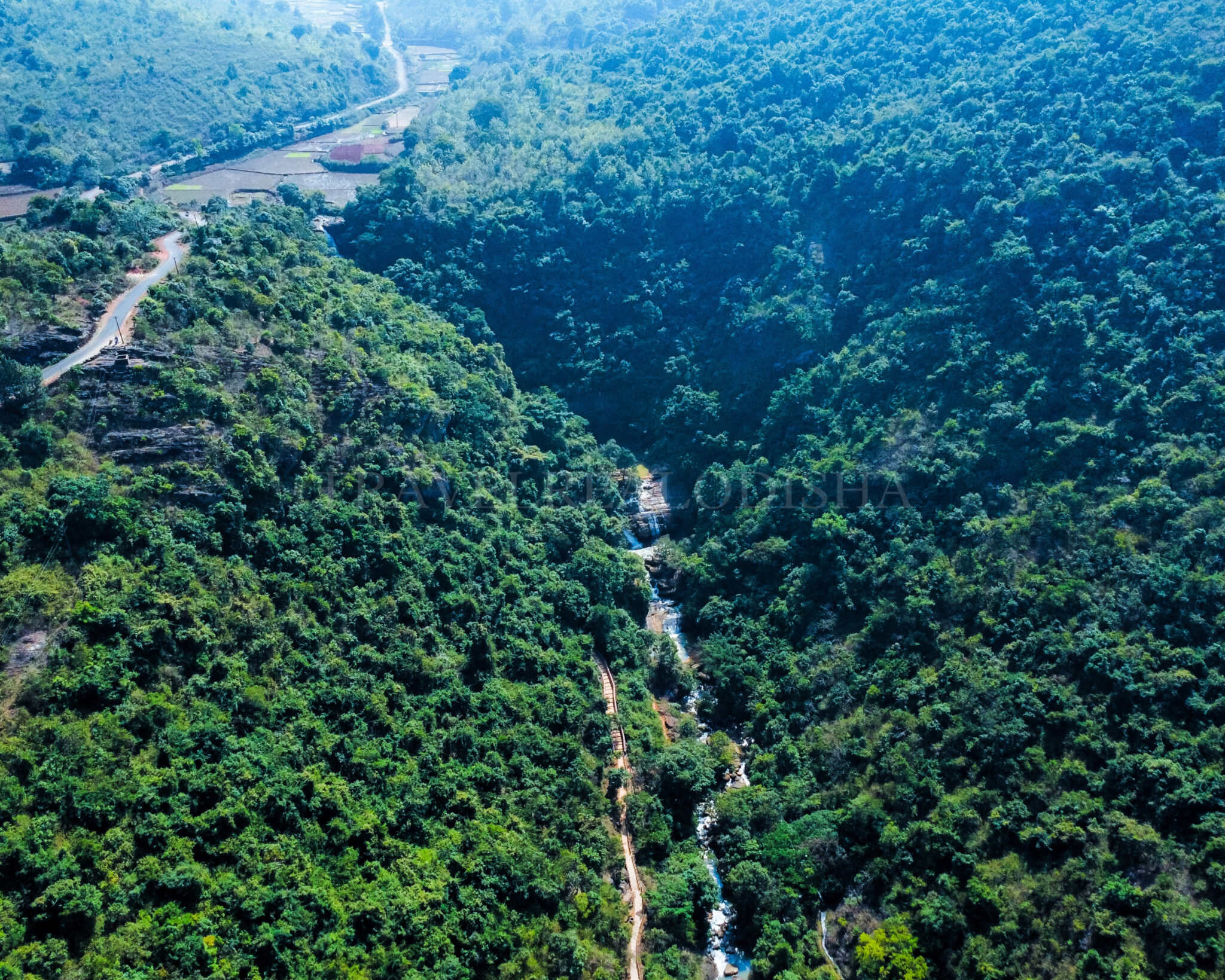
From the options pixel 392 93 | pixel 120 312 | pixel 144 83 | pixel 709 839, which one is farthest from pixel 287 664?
pixel 392 93

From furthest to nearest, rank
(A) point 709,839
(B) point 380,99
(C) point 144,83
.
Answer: (B) point 380,99
(C) point 144,83
(A) point 709,839

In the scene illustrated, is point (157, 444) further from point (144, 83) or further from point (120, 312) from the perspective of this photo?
point (144, 83)

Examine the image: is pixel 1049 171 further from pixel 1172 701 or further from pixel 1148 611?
pixel 1172 701

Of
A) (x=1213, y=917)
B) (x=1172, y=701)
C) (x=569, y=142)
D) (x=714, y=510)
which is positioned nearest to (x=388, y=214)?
(x=569, y=142)

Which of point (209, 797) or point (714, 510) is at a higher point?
point (714, 510)

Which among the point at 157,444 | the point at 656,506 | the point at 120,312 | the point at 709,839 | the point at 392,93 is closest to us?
the point at 157,444

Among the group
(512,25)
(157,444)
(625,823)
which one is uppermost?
(512,25)

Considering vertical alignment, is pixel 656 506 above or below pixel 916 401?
below
